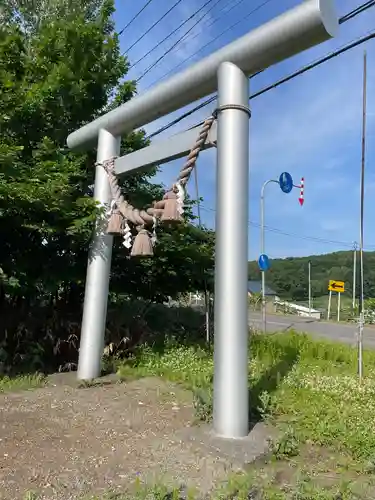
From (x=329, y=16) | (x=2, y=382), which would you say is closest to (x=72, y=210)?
(x=2, y=382)

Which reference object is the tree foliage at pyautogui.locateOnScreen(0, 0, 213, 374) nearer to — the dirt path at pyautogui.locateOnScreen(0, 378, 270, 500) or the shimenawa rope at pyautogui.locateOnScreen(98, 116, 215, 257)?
the shimenawa rope at pyautogui.locateOnScreen(98, 116, 215, 257)

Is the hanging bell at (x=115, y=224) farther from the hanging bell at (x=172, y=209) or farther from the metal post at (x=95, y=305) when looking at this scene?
the hanging bell at (x=172, y=209)

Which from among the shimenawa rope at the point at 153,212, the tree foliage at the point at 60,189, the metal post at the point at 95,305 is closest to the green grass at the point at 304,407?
the metal post at the point at 95,305

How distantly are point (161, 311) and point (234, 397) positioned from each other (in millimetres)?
5012

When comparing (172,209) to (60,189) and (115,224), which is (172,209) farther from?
(60,189)

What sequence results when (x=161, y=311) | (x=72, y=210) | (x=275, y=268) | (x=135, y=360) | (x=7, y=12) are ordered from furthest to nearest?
(x=275, y=268)
(x=7, y=12)
(x=161, y=311)
(x=135, y=360)
(x=72, y=210)

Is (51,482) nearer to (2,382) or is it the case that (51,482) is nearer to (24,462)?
(24,462)

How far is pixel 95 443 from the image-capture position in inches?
133

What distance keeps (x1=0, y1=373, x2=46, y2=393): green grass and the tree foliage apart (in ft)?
3.73

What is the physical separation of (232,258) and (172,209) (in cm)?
75

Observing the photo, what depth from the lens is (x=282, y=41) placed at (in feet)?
12.0

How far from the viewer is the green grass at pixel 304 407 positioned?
2.80 metres

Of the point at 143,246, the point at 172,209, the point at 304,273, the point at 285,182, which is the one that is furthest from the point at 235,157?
the point at 304,273

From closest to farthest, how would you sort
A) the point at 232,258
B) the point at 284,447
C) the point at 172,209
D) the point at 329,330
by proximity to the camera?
the point at 284,447 < the point at 232,258 < the point at 172,209 < the point at 329,330
